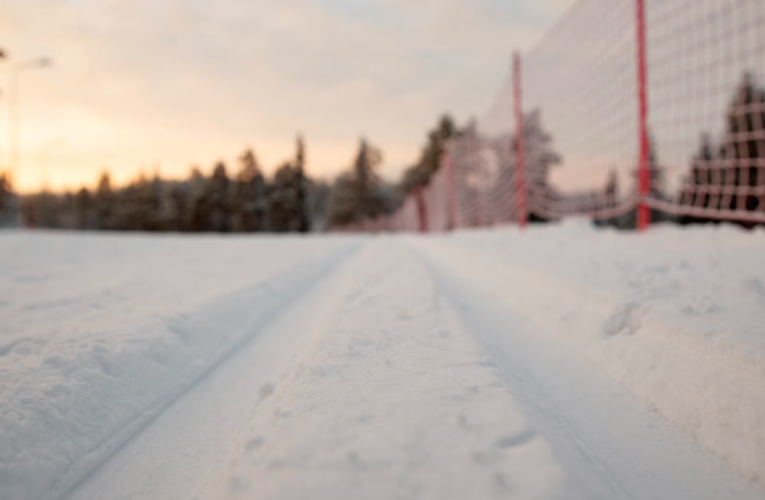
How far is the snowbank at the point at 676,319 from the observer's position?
4.44 ft

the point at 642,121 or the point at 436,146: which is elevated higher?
the point at 436,146

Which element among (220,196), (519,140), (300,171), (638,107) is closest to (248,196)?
(220,196)

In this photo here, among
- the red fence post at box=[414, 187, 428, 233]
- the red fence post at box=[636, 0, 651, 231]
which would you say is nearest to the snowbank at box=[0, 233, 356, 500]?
the red fence post at box=[636, 0, 651, 231]

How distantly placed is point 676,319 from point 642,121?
167 inches

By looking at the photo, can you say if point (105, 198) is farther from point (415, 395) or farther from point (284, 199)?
point (415, 395)

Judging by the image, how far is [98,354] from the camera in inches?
80.7

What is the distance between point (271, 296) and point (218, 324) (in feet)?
3.64

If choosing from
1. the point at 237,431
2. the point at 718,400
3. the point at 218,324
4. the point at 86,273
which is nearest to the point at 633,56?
the point at 718,400

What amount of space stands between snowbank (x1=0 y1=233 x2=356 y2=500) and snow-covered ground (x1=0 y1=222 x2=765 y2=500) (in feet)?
0.04

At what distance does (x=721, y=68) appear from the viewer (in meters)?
4.30

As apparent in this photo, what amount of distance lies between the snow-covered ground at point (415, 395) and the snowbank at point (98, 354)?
0.01 metres

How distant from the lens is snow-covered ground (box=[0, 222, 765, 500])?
1081 mm

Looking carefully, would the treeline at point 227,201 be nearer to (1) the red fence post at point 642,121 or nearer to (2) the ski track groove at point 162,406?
(1) the red fence post at point 642,121

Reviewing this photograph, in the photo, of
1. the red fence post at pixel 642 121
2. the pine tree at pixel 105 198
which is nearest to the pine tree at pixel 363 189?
the pine tree at pixel 105 198
